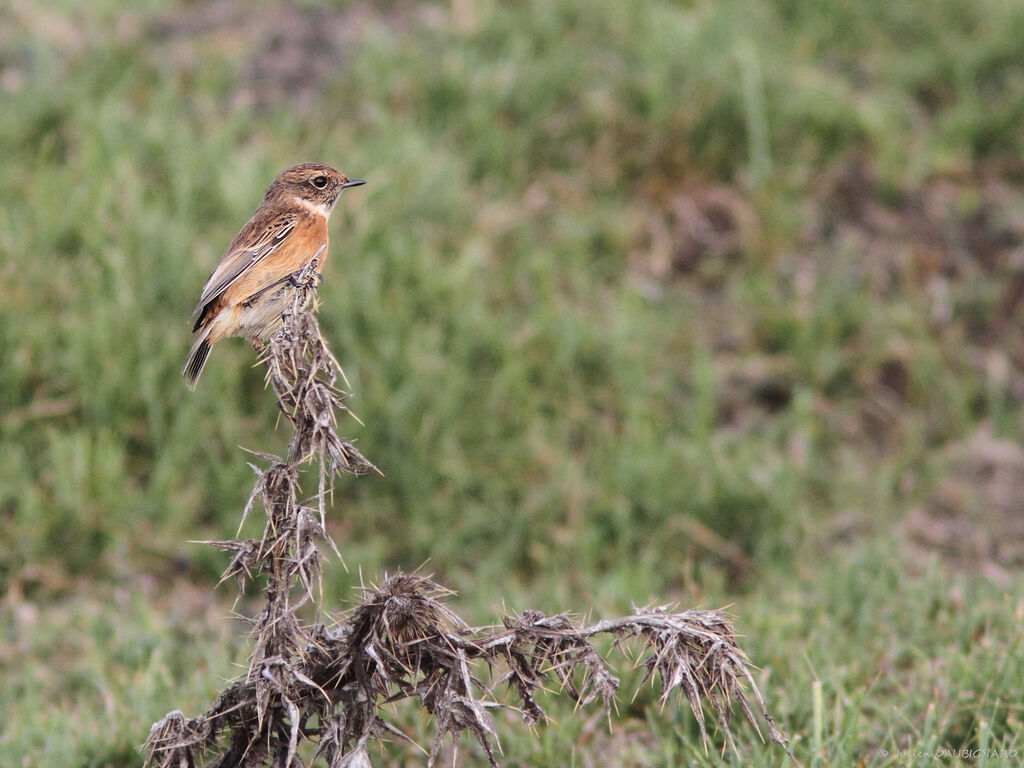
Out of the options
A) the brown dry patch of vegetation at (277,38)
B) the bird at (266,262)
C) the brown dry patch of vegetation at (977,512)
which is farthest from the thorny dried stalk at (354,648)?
the brown dry patch of vegetation at (277,38)

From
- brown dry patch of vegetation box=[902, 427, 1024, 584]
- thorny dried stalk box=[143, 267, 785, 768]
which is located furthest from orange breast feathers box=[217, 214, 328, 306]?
brown dry patch of vegetation box=[902, 427, 1024, 584]

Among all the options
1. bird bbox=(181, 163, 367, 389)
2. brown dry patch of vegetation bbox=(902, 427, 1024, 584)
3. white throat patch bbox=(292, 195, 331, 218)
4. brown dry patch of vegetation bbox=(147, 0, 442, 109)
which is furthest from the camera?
brown dry patch of vegetation bbox=(147, 0, 442, 109)

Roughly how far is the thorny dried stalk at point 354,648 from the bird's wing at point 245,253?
798mm

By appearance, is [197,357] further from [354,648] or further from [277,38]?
[277,38]

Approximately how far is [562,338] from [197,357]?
10.0ft

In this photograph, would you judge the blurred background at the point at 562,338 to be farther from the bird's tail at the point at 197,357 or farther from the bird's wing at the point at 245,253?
the bird's wing at the point at 245,253

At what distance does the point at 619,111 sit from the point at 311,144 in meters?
1.96

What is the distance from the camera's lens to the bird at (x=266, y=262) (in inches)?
147

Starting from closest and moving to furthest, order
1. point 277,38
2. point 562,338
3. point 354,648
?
point 354,648, point 562,338, point 277,38

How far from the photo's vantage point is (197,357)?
3832 mm

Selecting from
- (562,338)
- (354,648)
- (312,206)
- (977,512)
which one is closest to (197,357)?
(312,206)

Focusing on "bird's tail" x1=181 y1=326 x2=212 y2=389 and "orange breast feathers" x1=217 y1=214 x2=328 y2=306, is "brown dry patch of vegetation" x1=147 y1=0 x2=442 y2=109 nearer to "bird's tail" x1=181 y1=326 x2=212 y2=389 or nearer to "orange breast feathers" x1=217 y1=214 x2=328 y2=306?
"orange breast feathers" x1=217 y1=214 x2=328 y2=306

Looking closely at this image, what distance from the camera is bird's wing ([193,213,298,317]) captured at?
3.74 meters

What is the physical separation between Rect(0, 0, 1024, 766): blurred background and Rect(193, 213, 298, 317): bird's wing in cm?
147
